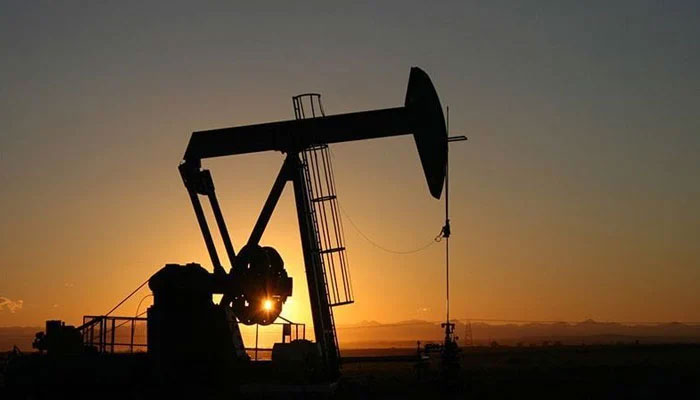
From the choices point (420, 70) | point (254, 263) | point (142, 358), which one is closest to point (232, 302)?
point (254, 263)

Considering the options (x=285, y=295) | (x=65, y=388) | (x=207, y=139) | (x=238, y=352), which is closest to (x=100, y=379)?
(x=65, y=388)

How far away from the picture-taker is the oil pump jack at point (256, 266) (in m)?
16.0

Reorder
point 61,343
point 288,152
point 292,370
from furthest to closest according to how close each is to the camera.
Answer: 1. point 61,343
2. point 288,152
3. point 292,370

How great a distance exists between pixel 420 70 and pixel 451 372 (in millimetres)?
5945

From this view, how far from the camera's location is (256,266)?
56.5 feet

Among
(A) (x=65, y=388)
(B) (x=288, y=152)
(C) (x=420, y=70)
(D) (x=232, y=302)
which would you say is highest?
(C) (x=420, y=70)

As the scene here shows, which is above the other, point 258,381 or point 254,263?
point 254,263

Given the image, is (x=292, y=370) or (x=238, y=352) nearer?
(x=292, y=370)

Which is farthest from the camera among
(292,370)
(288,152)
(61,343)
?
(61,343)

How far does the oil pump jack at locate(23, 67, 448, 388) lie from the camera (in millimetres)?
15992

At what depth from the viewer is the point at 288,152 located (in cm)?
1683

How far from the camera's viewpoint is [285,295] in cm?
1789

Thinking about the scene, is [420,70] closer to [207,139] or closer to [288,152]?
[288,152]

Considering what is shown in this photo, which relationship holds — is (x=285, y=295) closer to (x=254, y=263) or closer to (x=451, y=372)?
(x=254, y=263)
